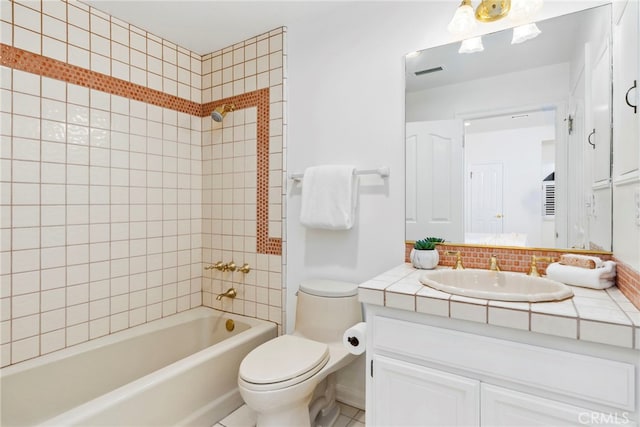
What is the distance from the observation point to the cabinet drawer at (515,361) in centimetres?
87

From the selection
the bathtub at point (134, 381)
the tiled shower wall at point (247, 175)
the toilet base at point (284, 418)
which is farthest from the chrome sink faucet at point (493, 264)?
the bathtub at point (134, 381)

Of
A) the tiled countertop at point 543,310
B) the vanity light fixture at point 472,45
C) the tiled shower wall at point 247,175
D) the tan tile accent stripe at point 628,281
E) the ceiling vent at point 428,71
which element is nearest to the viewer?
the tiled countertop at point 543,310

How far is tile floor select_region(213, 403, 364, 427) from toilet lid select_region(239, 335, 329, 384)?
45 cm

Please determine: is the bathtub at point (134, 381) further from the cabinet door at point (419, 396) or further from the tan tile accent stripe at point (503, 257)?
the tan tile accent stripe at point (503, 257)

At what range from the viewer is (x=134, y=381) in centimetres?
157

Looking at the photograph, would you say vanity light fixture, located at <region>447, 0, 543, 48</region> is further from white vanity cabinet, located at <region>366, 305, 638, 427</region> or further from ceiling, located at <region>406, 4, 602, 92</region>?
white vanity cabinet, located at <region>366, 305, 638, 427</region>

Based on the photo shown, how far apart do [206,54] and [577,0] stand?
2209 millimetres

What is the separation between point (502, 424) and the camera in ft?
3.34

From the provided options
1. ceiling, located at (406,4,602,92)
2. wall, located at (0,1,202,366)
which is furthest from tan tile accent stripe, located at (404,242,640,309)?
wall, located at (0,1,202,366)

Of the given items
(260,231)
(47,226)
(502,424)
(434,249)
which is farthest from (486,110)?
(47,226)

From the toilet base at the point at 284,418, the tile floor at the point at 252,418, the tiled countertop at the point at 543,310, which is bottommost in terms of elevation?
the tile floor at the point at 252,418

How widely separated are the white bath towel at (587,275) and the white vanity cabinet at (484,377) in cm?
38

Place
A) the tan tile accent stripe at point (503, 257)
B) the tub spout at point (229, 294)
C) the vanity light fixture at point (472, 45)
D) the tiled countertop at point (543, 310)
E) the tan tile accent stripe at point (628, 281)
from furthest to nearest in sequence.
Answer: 1. the tub spout at point (229, 294)
2. the vanity light fixture at point (472, 45)
3. the tan tile accent stripe at point (503, 257)
4. the tan tile accent stripe at point (628, 281)
5. the tiled countertop at point (543, 310)

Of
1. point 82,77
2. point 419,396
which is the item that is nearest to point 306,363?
point 419,396
